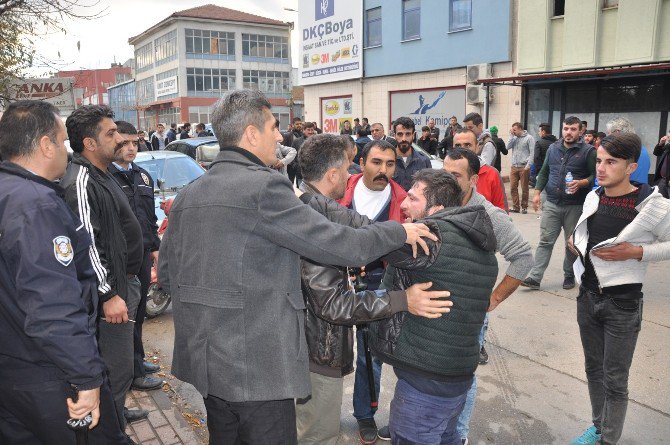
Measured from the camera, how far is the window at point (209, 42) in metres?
51.2

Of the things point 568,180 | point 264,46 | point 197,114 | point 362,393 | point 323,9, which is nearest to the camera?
point 362,393

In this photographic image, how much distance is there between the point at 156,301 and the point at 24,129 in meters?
3.96

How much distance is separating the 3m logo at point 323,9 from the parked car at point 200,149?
43.7 feet

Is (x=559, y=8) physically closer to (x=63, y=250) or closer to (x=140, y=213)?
(x=140, y=213)

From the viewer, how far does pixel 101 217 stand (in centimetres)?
322

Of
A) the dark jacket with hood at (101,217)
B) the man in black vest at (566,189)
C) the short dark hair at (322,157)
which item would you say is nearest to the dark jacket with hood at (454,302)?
the short dark hair at (322,157)

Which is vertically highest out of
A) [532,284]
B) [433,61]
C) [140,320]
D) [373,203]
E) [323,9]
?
[323,9]

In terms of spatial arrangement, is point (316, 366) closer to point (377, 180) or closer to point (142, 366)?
point (377, 180)

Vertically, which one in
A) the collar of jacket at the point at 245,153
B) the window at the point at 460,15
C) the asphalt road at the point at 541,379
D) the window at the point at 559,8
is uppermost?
the window at the point at 460,15

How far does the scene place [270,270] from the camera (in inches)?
81.4

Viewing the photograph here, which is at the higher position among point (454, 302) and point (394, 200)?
A: point (394, 200)

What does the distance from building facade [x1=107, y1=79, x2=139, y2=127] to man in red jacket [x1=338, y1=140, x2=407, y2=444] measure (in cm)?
6524

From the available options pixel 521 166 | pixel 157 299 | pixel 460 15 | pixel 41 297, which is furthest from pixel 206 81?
pixel 41 297

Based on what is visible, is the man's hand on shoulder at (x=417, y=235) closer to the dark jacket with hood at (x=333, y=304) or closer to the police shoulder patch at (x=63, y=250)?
the dark jacket with hood at (x=333, y=304)
